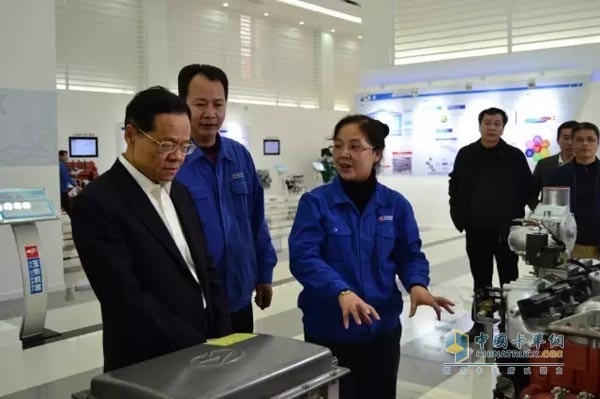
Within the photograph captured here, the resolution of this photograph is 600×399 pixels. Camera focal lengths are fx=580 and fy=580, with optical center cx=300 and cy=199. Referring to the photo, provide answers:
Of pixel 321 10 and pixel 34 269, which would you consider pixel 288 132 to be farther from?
pixel 34 269

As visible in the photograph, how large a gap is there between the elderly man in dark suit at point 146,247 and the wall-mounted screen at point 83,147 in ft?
27.6

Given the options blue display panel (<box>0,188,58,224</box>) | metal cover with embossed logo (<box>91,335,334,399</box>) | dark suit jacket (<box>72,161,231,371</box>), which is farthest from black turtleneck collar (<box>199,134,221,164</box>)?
blue display panel (<box>0,188,58,224</box>)

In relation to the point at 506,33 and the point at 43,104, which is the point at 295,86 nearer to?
the point at 506,33

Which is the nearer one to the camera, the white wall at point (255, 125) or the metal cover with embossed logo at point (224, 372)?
the metal cover with embossed logo at point (224, 372)

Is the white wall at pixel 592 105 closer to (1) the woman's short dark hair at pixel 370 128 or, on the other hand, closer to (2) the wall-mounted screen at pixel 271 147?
(1) the woman's short dark hair at pixel 370 128

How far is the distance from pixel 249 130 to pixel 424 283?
10949 mm

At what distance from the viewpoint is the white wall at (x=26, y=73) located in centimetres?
558

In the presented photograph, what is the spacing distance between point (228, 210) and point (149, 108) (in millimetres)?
753

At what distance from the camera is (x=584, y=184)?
146 inches

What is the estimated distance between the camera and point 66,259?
300 inches

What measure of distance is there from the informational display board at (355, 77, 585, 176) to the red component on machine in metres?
7.10

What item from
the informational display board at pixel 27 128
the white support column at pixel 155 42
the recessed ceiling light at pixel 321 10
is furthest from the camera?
the recessed ceiling light at pixel 321 10

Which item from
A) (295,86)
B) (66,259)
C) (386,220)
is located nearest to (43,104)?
(66,259)

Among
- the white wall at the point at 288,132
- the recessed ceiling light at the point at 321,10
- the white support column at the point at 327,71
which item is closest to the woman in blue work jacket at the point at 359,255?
the white wall at the point at 288,132
